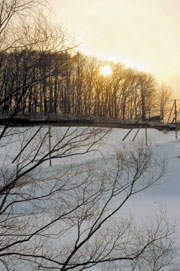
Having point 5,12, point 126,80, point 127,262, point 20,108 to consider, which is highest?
point 126,80

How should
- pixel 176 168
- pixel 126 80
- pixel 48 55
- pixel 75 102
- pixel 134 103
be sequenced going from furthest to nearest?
1. pixel 134 103
2. pixel 126 80
3. pixel 176 168
4. pixel 75 102
5. pixel 48 55

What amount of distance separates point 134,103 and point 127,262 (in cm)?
4092

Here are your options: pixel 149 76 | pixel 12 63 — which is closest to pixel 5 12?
pixel 12 63

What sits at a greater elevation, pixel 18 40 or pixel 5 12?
pixel 5 12

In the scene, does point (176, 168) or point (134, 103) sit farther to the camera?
point (134, 103)

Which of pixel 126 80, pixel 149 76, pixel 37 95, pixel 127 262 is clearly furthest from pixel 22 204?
pixel 149 76

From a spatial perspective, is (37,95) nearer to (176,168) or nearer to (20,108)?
(20,108)

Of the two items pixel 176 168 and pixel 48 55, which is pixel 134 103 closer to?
pixel 176 168

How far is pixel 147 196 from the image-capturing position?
64.0 ft

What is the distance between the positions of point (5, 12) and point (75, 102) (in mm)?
1970

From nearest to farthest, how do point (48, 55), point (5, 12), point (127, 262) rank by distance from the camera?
point (5, 12) → point (48, 55) → point (127, 262)

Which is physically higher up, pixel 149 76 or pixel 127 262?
pixel 149 76

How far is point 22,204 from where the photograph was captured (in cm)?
1408

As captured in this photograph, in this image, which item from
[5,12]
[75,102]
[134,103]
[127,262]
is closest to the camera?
[5,12]
